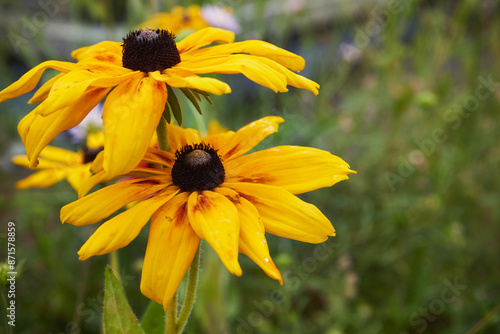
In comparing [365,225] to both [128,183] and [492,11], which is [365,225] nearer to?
[128,183]

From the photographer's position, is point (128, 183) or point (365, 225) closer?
point (128, 183)

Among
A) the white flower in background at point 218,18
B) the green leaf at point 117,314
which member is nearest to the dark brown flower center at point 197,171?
the green leaf at point 117,314

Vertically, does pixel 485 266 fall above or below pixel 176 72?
below

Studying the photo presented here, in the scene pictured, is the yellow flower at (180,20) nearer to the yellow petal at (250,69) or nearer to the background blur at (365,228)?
the background blur at (365,228)

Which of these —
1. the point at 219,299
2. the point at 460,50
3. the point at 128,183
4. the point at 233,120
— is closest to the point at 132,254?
the point at 219,299

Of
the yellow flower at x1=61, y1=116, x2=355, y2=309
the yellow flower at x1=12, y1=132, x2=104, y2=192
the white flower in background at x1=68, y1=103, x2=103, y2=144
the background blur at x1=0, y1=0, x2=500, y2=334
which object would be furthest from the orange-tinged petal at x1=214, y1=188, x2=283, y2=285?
the white flower in background at x1=68, y1=103, x2=103, y2=144

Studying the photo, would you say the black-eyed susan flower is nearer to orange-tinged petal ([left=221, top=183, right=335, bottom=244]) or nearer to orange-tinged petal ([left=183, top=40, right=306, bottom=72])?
orange-tinged petal ([left=183, top=40, right=306, bottom=72])

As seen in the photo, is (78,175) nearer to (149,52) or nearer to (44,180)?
(44,180)
